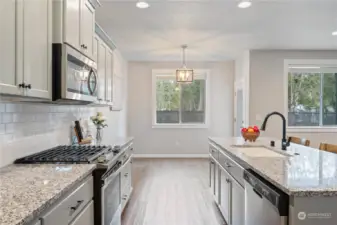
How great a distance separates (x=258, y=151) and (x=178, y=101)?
5.67 m

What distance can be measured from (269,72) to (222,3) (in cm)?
347

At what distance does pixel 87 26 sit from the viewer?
2895 mm

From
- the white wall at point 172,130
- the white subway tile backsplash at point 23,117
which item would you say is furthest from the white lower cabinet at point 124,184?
the white wall at point 172,130

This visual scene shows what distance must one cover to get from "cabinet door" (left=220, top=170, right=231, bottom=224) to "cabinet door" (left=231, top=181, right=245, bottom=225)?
181 mm

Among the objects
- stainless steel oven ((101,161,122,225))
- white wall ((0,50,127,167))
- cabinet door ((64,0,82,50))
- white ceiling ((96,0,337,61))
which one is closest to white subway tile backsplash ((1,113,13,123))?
white wall ((0,50,127,167))

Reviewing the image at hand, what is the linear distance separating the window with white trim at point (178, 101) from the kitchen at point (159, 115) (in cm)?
3

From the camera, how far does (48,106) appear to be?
2.94m

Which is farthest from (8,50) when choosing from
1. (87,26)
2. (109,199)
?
(109,199)

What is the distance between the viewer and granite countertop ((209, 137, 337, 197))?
1.49m

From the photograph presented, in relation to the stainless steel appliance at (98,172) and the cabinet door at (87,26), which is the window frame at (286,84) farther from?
the stainless steel appliance at (98,172)

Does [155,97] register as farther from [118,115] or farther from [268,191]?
[268,191]

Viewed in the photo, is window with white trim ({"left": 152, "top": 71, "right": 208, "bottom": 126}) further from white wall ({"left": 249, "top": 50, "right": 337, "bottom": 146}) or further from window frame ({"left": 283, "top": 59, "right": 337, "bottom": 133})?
window frame ({"left": 283, "top": 59, "right": 337, "bottom": 133})

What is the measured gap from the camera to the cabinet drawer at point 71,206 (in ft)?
4.59

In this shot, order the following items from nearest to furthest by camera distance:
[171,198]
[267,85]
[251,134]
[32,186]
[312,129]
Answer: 1. [32,186]
2. [251,134]
3. [171,198]
4. [267,85]
5. [312,129]
